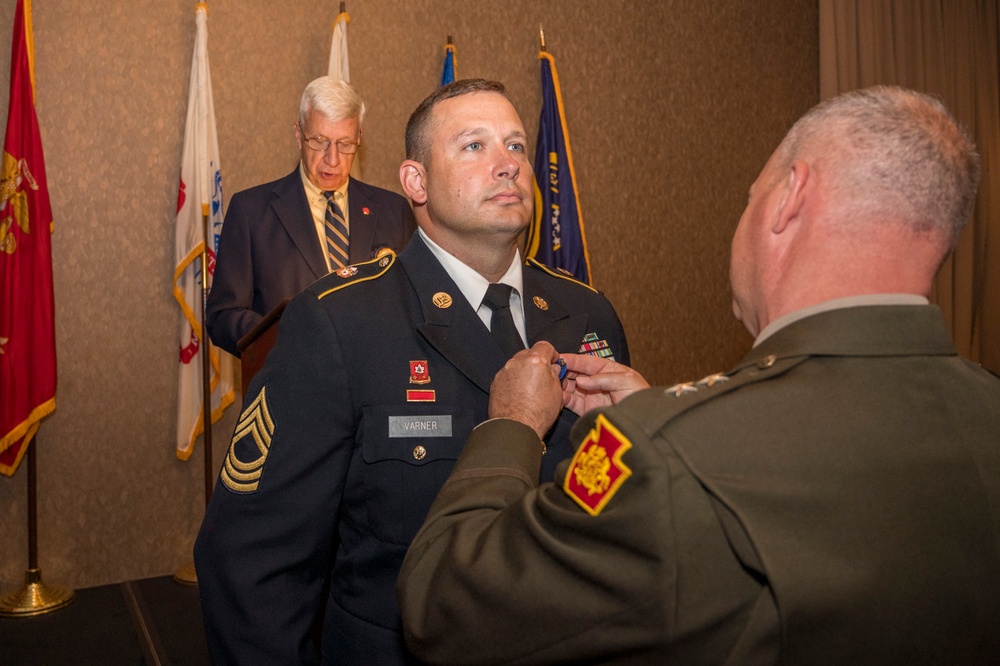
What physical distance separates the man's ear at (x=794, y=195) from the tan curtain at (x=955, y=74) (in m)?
5.38

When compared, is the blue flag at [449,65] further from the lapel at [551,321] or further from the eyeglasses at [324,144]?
the lapel at [551,321]

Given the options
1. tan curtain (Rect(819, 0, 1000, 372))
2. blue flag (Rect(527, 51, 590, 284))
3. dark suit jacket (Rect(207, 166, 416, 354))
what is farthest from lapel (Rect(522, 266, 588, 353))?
tan curtain (Rect(819, 0, 1000, 372))

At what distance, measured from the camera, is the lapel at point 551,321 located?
5.38 ft

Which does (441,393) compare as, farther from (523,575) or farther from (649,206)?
(649,206)

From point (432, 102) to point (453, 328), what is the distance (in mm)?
539

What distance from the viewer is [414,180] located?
5.83 ft

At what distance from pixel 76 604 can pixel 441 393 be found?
2825 millimetres

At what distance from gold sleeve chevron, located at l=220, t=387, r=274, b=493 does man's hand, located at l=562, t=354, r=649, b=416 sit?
1.65 ft

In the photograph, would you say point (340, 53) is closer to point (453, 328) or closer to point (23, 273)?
point (23, 273)

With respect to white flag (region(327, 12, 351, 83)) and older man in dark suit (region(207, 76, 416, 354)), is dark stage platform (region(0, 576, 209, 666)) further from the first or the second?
white flag (region(327, 12, 351, 83))

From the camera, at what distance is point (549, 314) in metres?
1.69

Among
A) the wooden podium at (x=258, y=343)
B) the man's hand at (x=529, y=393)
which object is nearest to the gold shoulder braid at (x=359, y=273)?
the man's hand at (x=529, y=393)

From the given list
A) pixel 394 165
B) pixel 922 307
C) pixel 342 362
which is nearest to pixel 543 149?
pixel 394 165

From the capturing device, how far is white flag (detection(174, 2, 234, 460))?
3.70 metres
